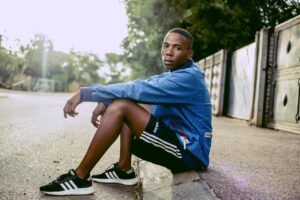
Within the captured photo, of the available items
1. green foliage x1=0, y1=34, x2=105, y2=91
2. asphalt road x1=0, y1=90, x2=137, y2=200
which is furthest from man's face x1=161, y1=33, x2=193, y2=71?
green foliage x1=0, y1=34, x2=105, y2=91

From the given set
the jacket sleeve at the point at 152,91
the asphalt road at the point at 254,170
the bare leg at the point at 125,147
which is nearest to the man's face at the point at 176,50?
→ the jacket sleeve at the point at 152,91

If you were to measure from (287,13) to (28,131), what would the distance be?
7922mm

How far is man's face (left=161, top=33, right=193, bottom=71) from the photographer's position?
3105 millimetres

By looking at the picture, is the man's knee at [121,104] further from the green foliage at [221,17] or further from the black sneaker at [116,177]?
the green foliage at [221,17]

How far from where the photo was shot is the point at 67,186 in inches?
110

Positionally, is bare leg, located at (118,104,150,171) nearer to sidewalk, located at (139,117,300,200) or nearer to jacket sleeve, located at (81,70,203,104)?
sidewalk, located at (139,117,300,200)

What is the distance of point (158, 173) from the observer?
3322mm

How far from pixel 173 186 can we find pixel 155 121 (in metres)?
0.49

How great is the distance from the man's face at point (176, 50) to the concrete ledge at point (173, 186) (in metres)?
0.88

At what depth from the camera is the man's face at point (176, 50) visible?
311 cm

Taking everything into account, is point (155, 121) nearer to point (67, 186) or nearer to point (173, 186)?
point (173, 186)

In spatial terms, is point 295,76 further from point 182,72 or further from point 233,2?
point 233,2

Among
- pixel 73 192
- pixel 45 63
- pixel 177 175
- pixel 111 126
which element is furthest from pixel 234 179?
pixel 45 63

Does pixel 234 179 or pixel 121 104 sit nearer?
pixel 121 104
